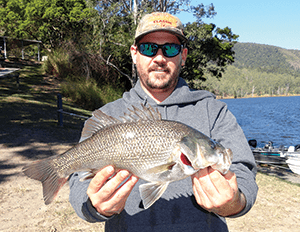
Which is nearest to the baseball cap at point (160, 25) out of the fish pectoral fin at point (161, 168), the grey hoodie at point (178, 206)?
the grey hoodie at point (178, 206)

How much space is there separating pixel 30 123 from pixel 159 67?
1028 cm

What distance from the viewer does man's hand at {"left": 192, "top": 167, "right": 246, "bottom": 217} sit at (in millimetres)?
1780

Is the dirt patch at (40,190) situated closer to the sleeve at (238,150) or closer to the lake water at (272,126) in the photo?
the sleeve at (238,150)

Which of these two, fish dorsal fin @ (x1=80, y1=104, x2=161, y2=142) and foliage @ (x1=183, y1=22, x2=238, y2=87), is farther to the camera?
foliage @ (x1=183, y1=22, x2=238, y2=87)

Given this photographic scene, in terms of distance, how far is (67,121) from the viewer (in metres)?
13.1

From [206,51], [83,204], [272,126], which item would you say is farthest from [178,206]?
[272,126]

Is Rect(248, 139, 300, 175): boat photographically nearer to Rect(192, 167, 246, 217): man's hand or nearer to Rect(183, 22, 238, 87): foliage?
Rect(183, 22, 238, 87): foliage

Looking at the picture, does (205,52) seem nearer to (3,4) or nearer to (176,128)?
(176,128)

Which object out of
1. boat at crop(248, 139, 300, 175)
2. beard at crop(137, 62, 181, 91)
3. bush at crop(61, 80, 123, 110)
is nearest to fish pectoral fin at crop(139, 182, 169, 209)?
beard at crop(137, 62, 181, 91)

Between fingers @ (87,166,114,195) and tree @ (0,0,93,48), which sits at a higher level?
tree @ (0,0,93,48)

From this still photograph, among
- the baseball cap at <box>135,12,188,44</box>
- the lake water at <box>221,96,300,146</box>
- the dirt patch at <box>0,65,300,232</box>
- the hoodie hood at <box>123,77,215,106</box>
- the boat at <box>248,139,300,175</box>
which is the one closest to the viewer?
the baseball cap at <box>135,12,188,44</box>

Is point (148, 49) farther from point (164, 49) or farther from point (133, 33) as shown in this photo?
point (133, 33)

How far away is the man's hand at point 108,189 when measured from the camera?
195 centimetres

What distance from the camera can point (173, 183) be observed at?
238 centimetres
